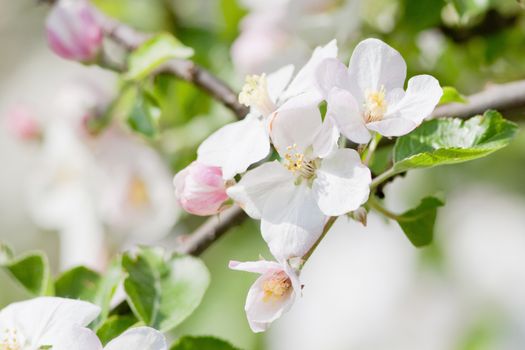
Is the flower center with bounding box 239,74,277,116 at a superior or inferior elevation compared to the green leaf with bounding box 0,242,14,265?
superior

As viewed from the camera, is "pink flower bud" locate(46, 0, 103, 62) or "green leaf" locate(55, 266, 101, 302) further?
"pink flower bud" locate(46, 0, 103, 62)

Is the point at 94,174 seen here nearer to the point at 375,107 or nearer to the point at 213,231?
the point at 213,231

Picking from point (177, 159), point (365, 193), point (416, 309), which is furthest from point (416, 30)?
point (416, 309)

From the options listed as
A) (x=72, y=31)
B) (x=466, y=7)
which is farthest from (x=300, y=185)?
(x=72, y=31)

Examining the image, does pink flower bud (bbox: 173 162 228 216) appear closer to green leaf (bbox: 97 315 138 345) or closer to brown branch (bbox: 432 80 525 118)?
green leaf (bbox: 97 315 138 345)

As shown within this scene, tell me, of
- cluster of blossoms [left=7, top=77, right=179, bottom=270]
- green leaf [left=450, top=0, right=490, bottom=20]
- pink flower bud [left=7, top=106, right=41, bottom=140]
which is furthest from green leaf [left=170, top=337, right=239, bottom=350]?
pink flower bud [left=7, top=106, right=41, bottom=140]

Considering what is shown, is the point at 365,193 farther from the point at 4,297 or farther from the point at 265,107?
the point at 4,297
